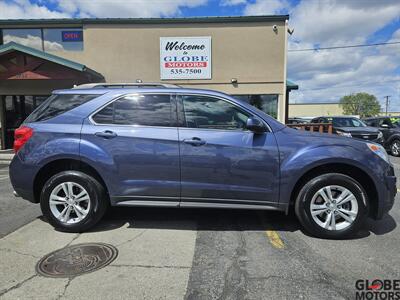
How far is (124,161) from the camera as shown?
409 centimetres

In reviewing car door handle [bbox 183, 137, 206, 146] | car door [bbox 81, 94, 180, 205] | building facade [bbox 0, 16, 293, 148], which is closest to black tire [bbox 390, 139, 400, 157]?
building facade [bbox 0, 16, 293, 148]

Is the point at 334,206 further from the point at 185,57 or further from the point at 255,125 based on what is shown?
the point at 185,57

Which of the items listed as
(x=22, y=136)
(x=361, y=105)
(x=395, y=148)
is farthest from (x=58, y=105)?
(x=361, y=105)

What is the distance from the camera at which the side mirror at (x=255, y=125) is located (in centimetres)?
388

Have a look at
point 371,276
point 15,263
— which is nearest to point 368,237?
point 371,276

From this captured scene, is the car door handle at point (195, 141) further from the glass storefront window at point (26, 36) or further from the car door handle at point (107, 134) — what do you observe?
the glass storefront window at point (26, 36)

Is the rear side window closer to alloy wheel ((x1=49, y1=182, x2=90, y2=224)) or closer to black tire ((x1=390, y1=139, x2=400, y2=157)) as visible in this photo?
alloy wheel ((x1=49, y1=182, x2=90, y2=224))

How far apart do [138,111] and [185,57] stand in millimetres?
10383

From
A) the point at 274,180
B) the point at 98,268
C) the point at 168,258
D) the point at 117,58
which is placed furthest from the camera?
the point at 117,58

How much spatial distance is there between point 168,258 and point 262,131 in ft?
6.17

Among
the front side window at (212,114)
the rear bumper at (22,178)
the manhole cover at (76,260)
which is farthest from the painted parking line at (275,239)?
the rear bumper at (22,178)

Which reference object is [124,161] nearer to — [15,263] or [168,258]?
[168,258]

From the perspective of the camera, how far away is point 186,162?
4.01 m

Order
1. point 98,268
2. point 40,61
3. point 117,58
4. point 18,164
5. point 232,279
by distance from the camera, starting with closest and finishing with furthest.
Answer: point 232,279 → point 98,268 → point 18,164 → point 40,61 → point 117,58
